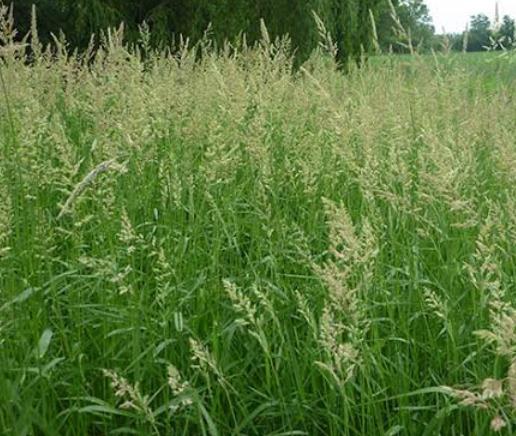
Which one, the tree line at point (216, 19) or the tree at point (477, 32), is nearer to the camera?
the tree at point (477, 32)

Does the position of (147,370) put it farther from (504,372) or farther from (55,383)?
(504,372)

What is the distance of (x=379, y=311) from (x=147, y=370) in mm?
710

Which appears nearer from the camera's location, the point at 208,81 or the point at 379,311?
the point at 379,311

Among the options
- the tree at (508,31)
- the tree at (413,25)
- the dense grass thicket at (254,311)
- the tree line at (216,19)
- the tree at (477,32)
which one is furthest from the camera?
the tree line at (216,19)

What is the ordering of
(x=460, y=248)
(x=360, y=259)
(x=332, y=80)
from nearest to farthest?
1. (x=360, y=259)
2. (x=460, y=248)
3. (x=332, y=80)

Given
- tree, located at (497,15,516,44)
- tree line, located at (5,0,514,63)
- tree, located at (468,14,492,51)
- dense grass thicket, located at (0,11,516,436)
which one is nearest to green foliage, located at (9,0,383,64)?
tree line, located at (5,0,514,63)

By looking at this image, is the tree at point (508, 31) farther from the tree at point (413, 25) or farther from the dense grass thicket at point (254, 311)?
the dense grass thicket at point (254, 311)

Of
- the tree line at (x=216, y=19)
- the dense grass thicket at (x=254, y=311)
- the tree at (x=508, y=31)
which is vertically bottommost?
the dense grass thicket at (x=254, y=311)

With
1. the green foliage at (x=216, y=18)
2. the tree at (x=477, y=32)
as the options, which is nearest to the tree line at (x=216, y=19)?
the green foliage at (x=216, y=18)

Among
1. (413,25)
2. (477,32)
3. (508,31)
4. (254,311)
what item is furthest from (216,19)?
(254,311)

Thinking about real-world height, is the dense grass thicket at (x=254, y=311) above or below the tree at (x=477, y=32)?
below

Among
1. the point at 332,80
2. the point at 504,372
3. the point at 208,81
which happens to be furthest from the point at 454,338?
the point at 332,80

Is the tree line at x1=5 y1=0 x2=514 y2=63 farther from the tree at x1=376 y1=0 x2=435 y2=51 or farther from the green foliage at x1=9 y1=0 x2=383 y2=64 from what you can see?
the tree at x1=376 y1=0 x2=435 y2=51

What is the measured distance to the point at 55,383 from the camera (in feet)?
6.23
